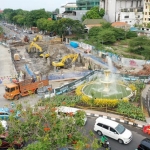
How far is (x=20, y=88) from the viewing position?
88.1ft

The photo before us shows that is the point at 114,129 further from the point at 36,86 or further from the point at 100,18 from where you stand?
the point at 100,18

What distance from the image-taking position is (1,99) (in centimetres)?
2692

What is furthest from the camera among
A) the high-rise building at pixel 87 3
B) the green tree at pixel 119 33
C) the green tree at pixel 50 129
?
the high-rise building at pixel 87 3

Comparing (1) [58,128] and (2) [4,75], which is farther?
(2) [4,75]

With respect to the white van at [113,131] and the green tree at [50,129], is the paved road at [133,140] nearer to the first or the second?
the white van at [113,131]

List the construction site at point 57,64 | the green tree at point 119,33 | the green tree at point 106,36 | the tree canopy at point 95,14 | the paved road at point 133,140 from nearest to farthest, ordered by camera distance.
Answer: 1. the paved road at point 133,140
2. the construction site at point 57,64
3. the green tree at point 106,36
4. the green tree at point 119,33
5. the tree canopy at point 95,14

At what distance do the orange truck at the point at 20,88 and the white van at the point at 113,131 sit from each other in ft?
33.6

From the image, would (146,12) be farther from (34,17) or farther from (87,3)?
(34,17)

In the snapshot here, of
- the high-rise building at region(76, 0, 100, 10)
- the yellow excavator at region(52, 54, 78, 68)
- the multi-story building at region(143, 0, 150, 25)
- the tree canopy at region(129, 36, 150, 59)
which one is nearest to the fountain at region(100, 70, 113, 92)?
the yellow excavator at region(52, 54, 78, 68)

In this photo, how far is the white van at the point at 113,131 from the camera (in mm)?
17002

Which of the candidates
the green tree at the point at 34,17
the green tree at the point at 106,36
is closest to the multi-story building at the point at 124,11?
the green tree at the point at 34,17

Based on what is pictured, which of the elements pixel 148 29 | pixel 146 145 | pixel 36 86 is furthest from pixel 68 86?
pixel 148 29

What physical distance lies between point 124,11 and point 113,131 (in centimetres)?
6687

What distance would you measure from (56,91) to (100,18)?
59.5m
